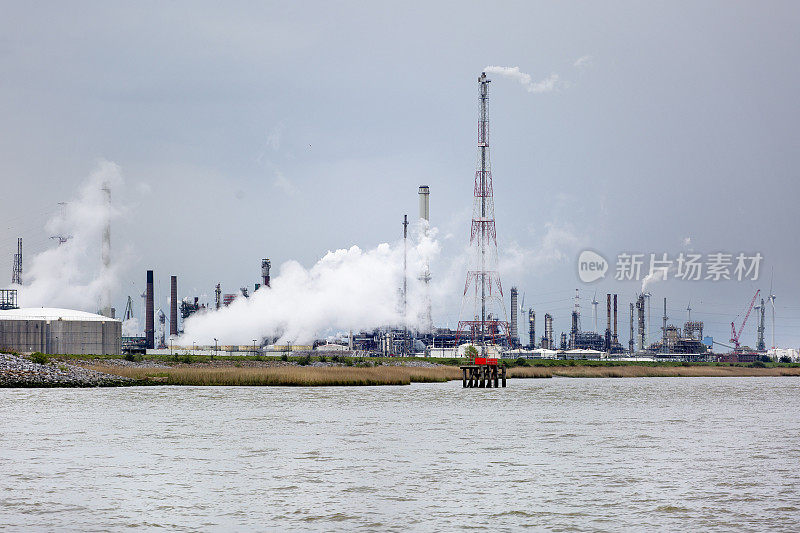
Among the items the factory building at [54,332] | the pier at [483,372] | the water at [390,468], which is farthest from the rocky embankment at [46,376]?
the factory building at [54,332]

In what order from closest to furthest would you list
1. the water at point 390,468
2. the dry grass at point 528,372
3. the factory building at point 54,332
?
the water at point 390,468 → the dry grass at point 528,372 → the factory building at point 54,332

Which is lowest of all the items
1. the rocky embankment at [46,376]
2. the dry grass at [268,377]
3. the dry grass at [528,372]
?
the dry grass at [528,372]

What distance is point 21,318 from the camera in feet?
553

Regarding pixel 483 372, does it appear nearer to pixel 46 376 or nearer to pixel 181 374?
pixel 181 374

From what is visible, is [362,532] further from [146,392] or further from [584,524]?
[146,392]

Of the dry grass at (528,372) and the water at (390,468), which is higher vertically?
the water at (390,468)

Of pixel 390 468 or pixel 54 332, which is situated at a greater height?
pixel 54 332

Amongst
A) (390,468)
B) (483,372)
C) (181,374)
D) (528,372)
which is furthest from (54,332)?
(390,468)

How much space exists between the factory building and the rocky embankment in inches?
2709

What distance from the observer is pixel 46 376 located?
3666 inches

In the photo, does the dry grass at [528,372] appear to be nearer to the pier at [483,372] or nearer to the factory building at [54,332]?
the pier at [483,372]

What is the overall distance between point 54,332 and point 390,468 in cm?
14550

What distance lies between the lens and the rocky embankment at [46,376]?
300ft

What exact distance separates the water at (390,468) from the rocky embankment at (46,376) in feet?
79.0
